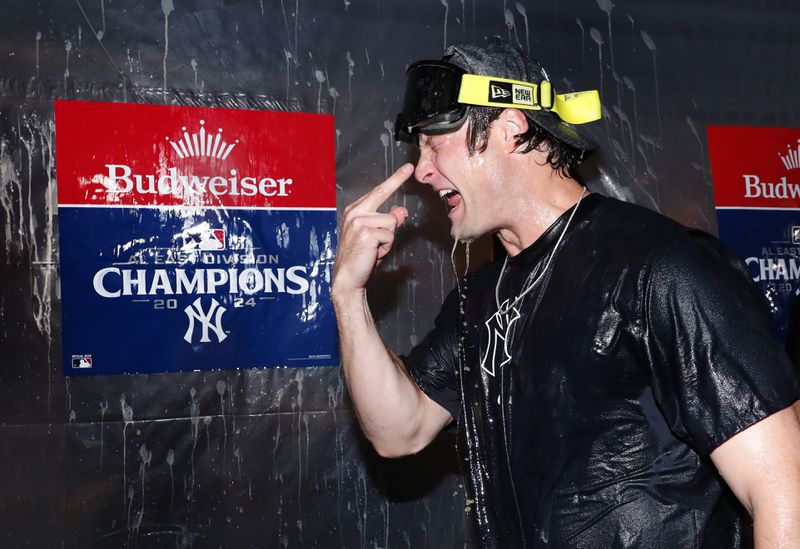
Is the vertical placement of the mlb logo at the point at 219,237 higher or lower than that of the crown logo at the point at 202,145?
lower

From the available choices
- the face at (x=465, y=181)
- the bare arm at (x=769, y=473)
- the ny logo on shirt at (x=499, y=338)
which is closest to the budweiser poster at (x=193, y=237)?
the face at (x=465, y=181)

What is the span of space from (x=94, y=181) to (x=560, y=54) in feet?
6.93

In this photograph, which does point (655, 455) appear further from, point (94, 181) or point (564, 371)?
point (94, 181)

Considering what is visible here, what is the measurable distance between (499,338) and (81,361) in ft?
6.51

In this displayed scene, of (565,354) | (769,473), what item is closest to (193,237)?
(565,354)

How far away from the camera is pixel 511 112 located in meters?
1.83

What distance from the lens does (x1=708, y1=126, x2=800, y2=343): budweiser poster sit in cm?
385

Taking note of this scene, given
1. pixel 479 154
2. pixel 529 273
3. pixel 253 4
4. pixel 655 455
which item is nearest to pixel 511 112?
pixel 479 154

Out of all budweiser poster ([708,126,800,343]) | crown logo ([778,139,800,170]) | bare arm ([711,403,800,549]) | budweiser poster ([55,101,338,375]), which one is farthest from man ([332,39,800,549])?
crown logo ([778,139,800,170])

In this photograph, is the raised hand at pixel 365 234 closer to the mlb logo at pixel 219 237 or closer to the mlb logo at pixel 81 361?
the mlb logo at pixel 219 237

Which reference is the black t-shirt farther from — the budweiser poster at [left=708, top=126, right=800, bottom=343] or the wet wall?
the budweiser poster at [left=708, top=126, right=800, bottom=343]

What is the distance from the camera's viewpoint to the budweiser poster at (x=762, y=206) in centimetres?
385

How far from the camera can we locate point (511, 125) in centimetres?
183

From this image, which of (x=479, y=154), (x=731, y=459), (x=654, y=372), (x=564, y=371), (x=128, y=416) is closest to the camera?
(x=731, y=459)
